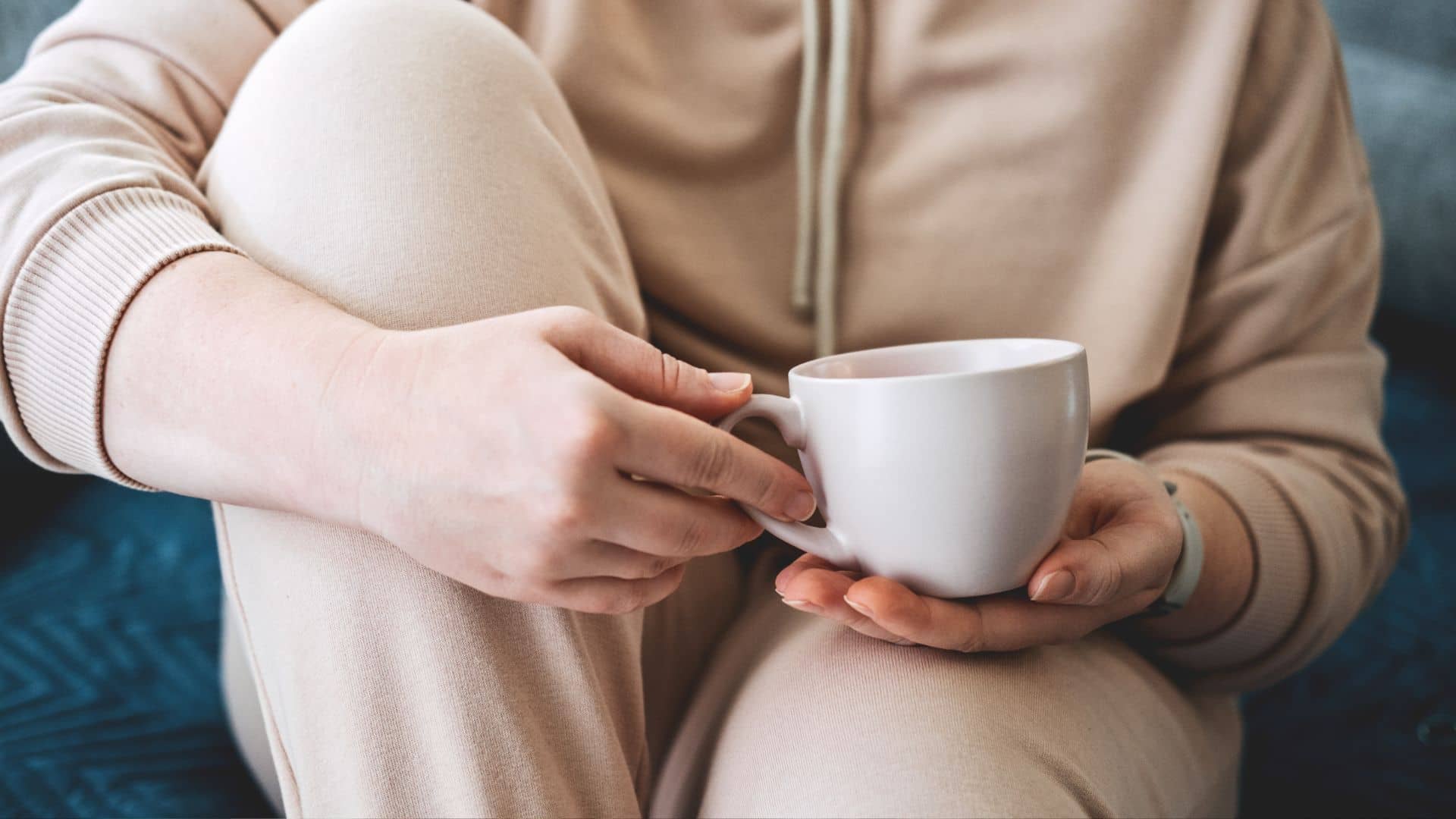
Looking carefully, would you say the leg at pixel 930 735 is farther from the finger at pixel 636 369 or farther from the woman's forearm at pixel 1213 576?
the finger at pixel 636 369

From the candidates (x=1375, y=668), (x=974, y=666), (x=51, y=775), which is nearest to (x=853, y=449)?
(x=974, y=666)

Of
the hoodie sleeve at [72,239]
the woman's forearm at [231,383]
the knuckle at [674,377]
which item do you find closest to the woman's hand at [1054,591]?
the knuckle at [674,377]

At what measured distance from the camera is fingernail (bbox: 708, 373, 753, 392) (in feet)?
1.42

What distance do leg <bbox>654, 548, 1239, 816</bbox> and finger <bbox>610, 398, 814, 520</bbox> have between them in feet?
0.33

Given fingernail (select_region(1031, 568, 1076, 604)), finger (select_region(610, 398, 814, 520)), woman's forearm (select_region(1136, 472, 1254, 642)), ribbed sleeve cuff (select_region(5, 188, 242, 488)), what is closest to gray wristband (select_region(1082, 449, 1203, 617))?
woman's forearm (select_region(1136, 472, 1254, 642))

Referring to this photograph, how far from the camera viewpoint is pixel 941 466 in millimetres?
416

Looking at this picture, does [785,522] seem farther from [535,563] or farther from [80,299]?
[80,299]

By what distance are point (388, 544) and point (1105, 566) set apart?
33 centimetres

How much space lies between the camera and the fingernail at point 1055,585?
46 centimetres

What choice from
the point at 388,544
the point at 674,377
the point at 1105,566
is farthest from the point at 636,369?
the point at 1105,566

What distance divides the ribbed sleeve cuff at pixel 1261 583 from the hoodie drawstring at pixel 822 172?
28 centimetres

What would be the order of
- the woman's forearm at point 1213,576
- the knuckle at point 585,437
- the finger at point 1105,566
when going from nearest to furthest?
1. the knuckle at point 585,437
2. the finger at point 1105,566
3. the woman's forearm at point 1213,576

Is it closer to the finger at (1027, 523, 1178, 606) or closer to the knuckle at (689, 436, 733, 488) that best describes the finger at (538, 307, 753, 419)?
the knuckle at (689, 436, 733, 488)

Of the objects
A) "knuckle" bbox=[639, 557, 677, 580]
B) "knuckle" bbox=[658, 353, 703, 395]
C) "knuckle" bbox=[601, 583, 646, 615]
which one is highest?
"knuckle" bbox=[658, 353, 703, 395]
